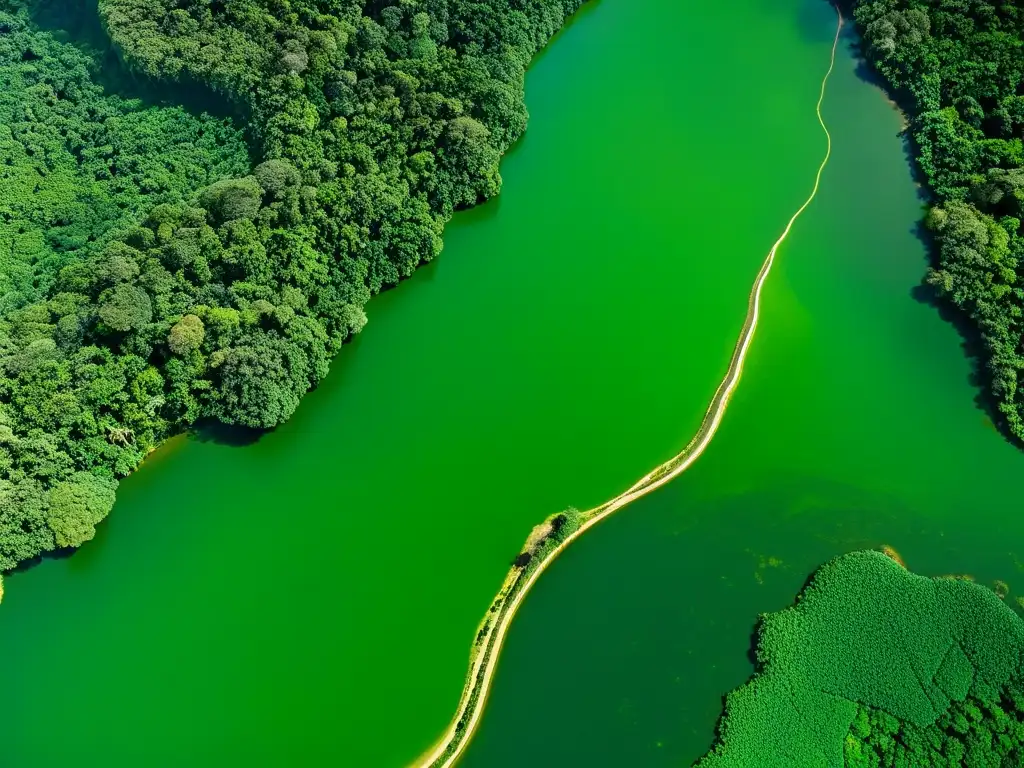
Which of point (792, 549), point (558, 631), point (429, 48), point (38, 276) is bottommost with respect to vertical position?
point (558, 631)

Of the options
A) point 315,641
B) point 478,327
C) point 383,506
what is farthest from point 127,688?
point 478,327

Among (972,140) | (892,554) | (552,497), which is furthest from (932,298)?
(552,497)

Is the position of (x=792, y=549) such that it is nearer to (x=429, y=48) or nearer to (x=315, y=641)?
(x=315, y=641)

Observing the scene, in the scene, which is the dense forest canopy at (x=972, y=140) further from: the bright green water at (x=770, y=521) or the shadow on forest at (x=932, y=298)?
the bright green water at (x=770, y=521)

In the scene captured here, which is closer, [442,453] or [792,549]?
[792,549]

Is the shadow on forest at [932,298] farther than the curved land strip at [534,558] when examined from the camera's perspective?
Yes

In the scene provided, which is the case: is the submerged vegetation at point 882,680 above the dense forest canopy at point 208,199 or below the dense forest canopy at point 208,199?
below

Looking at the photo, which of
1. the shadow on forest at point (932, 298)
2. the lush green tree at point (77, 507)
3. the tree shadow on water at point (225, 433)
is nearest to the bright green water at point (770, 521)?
the shadow on forest at point (932, 298)
